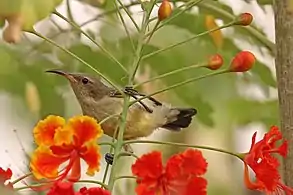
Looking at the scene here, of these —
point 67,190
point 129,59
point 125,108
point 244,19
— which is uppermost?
point 129,59

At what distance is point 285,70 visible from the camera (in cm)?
138

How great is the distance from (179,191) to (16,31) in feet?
0.86

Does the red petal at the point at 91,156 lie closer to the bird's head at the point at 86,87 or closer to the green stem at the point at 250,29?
the bird's head at the point at 86,87

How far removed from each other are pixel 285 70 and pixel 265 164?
331mm

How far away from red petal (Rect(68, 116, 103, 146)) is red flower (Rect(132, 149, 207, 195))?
62 millimetres

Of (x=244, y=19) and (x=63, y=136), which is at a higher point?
(x=244, y=19)

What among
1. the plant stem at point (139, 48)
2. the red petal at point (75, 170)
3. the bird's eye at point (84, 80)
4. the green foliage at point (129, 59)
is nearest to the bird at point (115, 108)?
the bird's eye at point (84, 80)

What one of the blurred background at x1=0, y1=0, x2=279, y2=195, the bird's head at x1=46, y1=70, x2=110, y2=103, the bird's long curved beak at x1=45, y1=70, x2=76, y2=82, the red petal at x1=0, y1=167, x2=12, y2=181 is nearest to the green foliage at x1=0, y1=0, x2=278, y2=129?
the blurred background at x1=0, y1=0, x2=279, y2=195

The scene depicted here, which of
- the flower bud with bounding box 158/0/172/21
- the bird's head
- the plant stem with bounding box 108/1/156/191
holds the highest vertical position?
the bird's head

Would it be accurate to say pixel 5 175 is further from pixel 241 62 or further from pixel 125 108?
pixel 241 62

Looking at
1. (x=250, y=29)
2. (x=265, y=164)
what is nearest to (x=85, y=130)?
(x=265, y=164)

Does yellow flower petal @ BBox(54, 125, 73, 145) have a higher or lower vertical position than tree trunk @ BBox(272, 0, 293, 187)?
lower

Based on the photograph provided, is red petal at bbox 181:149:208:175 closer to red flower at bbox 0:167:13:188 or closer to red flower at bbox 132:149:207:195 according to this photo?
red flower at bbox 132:149:207:195

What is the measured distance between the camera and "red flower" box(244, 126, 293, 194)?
108 centimetres
